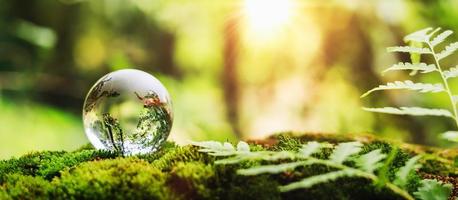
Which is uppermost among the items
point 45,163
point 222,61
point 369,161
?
point 222,61

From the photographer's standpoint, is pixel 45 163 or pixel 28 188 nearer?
pixel 28 188

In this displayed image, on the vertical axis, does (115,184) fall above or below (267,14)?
below

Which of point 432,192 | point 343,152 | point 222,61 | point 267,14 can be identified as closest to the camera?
point 343,152

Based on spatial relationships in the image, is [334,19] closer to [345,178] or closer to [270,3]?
[270,3]

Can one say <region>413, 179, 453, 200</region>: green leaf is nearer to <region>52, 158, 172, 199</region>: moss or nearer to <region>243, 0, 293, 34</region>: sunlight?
<region>52, 158, 172, 199</region>: moss

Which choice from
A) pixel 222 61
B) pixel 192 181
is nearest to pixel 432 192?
pixel 192 181

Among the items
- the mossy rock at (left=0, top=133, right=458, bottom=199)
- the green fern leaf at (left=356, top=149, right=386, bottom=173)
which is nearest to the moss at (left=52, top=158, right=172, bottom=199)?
the mossy rock at (left=0, top=133, right=458, bottom=199)

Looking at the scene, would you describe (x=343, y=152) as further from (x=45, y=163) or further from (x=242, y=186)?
(x=45, y=163)
